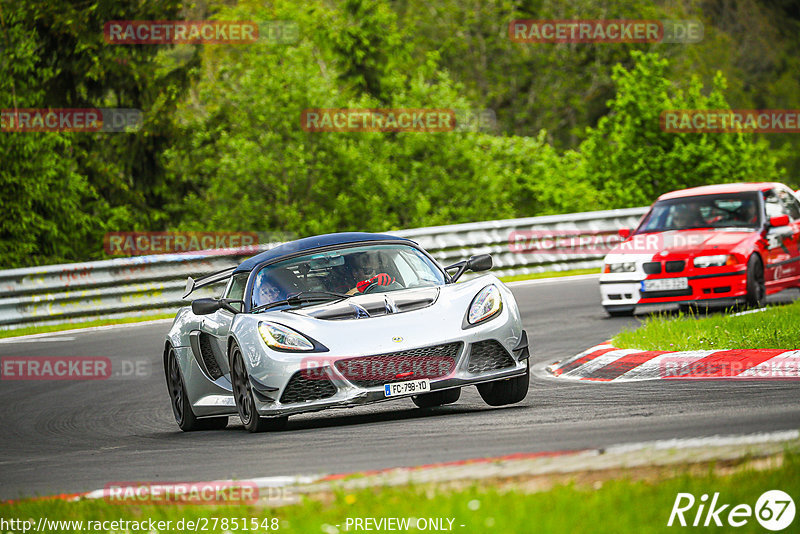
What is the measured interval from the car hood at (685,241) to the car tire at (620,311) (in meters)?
0.68

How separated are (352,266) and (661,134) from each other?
2104cm

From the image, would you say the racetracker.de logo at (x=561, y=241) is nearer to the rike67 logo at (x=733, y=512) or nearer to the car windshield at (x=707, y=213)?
the car windshield at (x=707, y=213)

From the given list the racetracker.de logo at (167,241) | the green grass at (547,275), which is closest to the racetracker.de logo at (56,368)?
the green grass at (547,275)

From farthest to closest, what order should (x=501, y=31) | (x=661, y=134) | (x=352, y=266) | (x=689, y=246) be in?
(x=501, y=31) → (x=661, y=134) → (x=689, y=246) → (x=352, y=266)

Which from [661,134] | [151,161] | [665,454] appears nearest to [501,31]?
[151,161]

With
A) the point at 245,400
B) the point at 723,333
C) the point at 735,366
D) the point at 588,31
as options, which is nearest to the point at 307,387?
the point at 245,400

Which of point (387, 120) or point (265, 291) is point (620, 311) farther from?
point (387, 120)

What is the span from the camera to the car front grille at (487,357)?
8.62m

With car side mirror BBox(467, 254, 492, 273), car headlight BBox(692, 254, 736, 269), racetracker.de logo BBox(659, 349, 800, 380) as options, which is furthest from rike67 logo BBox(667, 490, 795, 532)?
car headlight BBox(692, 254, 736, 269)

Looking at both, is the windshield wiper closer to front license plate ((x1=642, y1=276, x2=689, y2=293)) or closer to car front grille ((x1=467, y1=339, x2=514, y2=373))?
car front grille ((x1=467, y1=339, x2=514, y2=373))

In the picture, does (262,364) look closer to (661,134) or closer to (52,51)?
(661,134)

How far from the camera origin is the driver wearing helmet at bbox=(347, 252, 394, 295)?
369 inches

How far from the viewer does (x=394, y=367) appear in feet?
27.5

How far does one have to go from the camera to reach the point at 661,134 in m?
29.3
